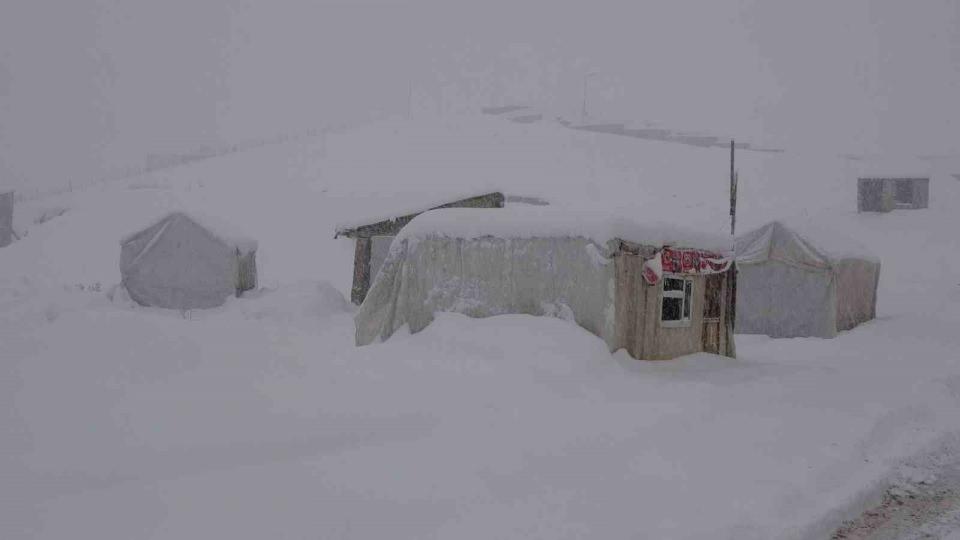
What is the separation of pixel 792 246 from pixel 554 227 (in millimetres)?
7913

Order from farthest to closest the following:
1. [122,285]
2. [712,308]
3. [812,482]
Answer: [122,285] → [712,308] → [812,482]

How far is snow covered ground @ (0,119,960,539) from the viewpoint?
17.5ft

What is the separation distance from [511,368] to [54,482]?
538 cm

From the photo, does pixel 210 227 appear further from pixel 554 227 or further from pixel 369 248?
pixel 554 227

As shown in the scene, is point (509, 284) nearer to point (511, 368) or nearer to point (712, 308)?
point (511, 368)

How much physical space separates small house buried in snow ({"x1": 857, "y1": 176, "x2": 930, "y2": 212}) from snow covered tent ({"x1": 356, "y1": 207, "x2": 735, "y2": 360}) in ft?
89.6

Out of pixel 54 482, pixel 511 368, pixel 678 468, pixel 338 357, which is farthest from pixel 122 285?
pixel 678 468

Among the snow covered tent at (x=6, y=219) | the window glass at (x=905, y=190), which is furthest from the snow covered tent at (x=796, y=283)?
the snow covered tent at (x=6, y=219)

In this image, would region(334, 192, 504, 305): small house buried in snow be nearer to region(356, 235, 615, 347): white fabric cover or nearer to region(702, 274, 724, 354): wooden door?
region(356, 235, 615, 347): white fabric cover

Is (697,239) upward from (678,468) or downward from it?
upward

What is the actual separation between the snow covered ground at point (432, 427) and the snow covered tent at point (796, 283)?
0.89m

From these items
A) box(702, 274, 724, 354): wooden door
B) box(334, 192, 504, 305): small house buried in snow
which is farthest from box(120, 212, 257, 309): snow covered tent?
box(702, 274, 724, 354): wooden door

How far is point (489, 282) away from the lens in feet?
39.3

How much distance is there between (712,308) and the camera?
13250 millimetres
